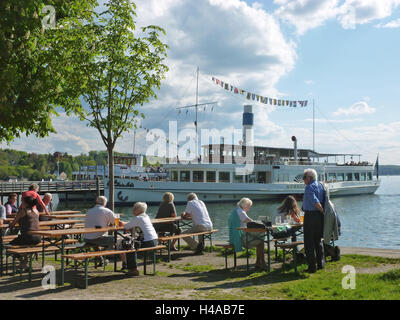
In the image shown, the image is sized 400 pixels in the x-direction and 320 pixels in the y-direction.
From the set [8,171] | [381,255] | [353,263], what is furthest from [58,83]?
[8,171]

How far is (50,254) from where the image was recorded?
9719 millimetres

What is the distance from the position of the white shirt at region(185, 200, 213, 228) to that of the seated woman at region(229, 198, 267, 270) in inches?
63.9

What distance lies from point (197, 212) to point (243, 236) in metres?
1.97

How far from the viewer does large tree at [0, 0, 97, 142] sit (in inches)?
301

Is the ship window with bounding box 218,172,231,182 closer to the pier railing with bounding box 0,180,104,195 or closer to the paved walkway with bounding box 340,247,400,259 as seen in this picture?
the pier railing with bounding box 0,180,104,195

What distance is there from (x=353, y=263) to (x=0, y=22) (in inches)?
305

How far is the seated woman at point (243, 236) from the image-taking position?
7.50m

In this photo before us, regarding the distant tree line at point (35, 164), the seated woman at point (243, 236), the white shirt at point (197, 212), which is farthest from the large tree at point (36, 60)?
the distant tree line at point (35, 164)

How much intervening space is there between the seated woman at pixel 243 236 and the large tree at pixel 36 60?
183 inches

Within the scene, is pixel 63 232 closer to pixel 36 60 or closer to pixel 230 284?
pixel 230 284

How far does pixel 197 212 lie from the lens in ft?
31.1

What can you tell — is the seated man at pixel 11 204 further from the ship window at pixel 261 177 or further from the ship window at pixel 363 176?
the ship window at pixel 363 176

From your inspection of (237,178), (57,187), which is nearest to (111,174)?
(237,178)
